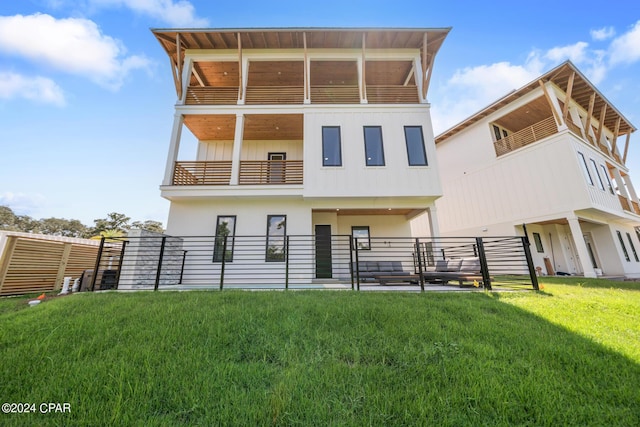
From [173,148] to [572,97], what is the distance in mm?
22099

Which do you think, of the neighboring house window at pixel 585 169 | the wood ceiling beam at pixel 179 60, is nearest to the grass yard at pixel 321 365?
the wood ceiling beam at pixel 179 60

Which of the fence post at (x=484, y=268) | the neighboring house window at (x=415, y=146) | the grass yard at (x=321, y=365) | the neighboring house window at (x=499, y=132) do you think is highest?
the neighboring house window at (x=499, y=132)

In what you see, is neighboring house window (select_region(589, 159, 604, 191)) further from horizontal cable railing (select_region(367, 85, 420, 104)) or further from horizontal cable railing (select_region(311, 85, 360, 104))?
horizontal cable railing (select_region(311, 85, 360, 104))

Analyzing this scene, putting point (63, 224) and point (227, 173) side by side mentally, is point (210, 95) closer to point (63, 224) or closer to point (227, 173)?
point (227, 173)

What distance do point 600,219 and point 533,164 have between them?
5.19 metres

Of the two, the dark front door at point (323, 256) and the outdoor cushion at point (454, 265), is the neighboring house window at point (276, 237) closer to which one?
the dark front door at point (323, 256)

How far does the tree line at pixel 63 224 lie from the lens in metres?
30.1

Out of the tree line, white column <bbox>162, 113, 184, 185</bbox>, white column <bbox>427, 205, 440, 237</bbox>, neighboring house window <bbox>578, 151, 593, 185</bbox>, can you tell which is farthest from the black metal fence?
the tree line

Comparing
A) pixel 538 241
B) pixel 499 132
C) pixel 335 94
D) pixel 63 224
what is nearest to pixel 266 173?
pixel 335 94

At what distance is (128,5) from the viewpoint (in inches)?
387

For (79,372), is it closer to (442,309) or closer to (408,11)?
(442,309)

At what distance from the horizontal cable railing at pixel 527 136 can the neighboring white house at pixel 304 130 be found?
300 inches

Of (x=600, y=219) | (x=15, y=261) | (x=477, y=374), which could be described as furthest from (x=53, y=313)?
(x=600, y=219)

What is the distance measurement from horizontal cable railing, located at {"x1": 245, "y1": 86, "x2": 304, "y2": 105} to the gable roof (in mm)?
11644
